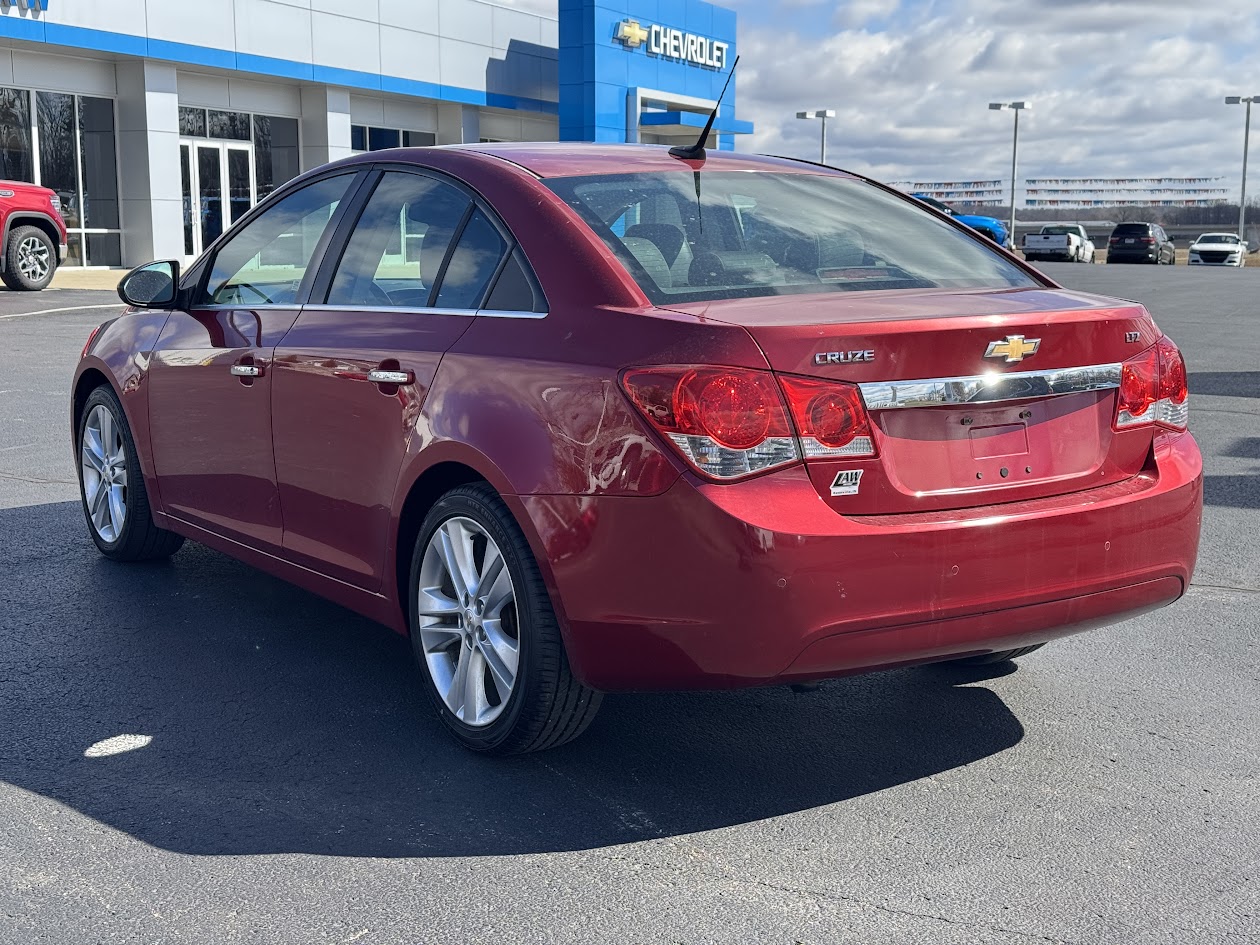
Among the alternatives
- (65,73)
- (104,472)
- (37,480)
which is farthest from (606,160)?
(65,73)

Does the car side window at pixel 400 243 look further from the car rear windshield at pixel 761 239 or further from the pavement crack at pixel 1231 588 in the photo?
the pavement crack at pixel 1231 588

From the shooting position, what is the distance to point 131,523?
5.94 m

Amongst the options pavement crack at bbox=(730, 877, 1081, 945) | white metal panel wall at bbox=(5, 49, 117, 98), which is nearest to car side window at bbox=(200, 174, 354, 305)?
pavement crack at bbox=(730, 877, 1081, 945)

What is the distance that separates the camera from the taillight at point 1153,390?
3.85 meters

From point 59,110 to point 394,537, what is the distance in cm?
2878

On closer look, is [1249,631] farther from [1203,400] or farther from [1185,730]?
[1203,400]

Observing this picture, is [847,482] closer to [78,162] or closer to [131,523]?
[131,523]

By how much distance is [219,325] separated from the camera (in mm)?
5191

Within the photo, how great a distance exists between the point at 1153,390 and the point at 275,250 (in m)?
3.03

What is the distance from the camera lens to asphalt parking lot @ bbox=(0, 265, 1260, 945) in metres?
3.10

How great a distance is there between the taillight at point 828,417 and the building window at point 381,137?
34.5 meters

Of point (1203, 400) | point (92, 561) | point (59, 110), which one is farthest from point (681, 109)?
point (92, 561)

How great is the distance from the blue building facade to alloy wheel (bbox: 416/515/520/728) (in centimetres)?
3535

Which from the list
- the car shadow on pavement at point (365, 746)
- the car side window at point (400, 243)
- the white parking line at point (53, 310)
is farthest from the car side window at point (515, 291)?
the white parking line at point (53, 310)
